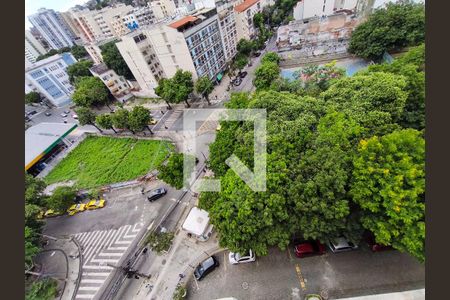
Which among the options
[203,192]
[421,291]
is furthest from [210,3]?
[421,291]

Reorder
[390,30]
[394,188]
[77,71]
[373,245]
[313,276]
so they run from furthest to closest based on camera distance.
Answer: [77,71] → [390,30] → [373,245] → [313,276] → [394,188]

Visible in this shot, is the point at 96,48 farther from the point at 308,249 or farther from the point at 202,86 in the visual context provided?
the point at 308,249

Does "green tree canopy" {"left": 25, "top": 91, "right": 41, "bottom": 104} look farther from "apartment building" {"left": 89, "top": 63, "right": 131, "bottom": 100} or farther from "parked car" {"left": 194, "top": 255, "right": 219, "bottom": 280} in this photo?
"parked car" {"left": 194, "top": 255, "right": 219, "bottom": 280}

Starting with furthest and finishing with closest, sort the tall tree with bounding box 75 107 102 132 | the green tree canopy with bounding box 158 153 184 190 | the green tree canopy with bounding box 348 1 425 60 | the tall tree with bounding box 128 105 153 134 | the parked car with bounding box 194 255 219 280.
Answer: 1. the tall tree with bounding box 75 107 102 132
2. the tall tree with bounding box 128 105 153 134
3. the green tree canopy with bounding box 348 1 425 60
4. the green tree canopy with bounding box 158 153 184 190
5. the parked car with bounding box 194 255 219 280

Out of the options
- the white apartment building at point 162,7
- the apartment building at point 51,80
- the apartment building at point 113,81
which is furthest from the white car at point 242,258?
the white apartment building at point 162,7

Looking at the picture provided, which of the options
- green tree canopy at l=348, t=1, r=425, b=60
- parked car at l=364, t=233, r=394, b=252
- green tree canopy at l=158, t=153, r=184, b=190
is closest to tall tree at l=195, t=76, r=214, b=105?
green tree canopy at l=158, t=153, r=184, b=190

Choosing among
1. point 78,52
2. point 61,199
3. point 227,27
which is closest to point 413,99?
point 61,199

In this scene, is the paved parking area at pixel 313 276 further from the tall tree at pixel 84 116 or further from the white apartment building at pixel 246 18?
the white apartment building at pixel 246 18
